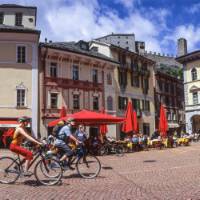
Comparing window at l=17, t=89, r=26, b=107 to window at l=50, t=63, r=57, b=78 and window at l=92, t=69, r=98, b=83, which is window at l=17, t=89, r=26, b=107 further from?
window at l=92, t=69, r=98, b=83

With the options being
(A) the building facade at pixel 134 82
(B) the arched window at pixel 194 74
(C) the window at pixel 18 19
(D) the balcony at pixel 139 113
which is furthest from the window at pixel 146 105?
(C) the window at pixel 18 19

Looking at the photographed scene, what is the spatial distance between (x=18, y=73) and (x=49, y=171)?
23660mm

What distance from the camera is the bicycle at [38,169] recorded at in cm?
892

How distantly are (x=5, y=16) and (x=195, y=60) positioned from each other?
23.6 meters

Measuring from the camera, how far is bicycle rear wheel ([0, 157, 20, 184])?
8.93 metres

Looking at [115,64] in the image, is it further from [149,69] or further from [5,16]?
[5,16]

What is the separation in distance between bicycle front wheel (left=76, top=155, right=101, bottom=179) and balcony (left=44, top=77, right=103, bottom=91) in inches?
931

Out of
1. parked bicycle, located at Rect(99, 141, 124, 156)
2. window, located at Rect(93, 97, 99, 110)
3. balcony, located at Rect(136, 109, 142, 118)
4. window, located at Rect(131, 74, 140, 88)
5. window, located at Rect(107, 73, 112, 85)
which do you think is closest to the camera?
parked bicycle, located at Rect(99, 141, 124, 156)

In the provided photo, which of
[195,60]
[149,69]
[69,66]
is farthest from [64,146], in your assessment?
[149,69]

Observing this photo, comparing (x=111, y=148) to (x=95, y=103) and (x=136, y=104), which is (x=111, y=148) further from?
(x=136, y=104)

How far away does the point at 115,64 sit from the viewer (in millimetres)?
40719

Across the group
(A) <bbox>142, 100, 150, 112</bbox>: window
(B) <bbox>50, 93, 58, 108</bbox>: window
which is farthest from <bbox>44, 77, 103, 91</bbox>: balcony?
(A) <bbox>142, 100, 150, 112</bbox>: window

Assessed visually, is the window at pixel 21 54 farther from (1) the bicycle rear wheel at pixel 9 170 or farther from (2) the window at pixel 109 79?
(1) the bicycle rear wheel at pixel 9 170

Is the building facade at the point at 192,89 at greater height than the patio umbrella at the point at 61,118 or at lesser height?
greater
